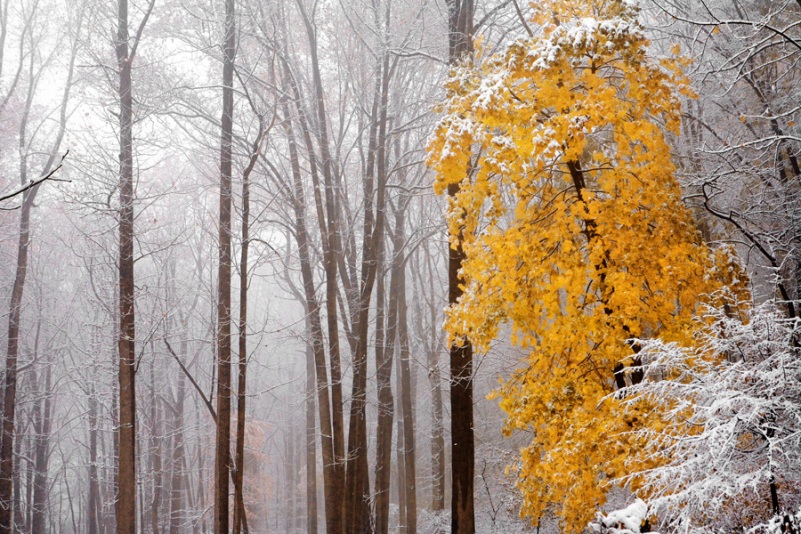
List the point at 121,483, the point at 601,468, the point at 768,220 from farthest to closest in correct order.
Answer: the point at 768,220
the point at 121,483
the point at 601,468

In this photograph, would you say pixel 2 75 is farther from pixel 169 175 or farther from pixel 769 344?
pixel 769 344

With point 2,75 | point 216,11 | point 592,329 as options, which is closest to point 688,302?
point 592,329

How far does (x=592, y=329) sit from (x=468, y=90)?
3.36m

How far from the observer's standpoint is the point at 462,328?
7.07 metres

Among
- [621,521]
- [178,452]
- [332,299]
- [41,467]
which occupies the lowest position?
[41,467]

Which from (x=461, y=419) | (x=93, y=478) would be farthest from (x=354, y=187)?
(x=93, y=478)

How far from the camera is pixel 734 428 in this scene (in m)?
4.30

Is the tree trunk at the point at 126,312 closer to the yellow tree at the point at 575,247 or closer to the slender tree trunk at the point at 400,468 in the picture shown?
the yellow tree at the point at 575,247

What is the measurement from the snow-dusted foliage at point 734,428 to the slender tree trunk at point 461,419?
2.94 meters

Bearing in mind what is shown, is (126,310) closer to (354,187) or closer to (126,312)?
(126,312)

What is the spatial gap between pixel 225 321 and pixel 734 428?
8481 millimetres

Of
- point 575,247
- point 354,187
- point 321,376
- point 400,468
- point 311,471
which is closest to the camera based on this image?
point 575,247

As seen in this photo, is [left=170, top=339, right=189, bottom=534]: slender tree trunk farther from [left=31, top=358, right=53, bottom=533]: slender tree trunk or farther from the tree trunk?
the tree trunk

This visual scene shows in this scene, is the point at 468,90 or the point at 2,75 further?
the point at 2,75
